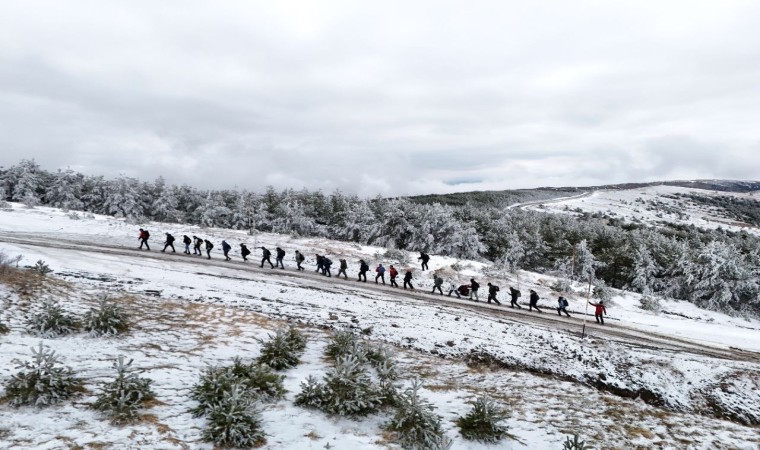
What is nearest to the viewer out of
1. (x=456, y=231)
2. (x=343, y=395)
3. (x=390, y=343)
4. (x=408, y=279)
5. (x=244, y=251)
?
(x=343, y=395)

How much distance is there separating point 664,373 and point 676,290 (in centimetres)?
2655

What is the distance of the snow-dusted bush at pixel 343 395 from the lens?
7.14 meters

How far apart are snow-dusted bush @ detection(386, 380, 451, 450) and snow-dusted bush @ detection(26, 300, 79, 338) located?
8.14 metres

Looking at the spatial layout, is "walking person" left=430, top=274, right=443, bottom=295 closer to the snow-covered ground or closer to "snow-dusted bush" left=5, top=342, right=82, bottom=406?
the snow-covered ground

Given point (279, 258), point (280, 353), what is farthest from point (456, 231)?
point (280, 353)

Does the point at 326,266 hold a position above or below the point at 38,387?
above

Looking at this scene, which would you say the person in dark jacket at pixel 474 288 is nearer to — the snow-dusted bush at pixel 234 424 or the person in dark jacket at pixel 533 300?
the person in dark jacket at pixel 533 300

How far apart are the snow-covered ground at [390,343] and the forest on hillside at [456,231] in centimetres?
763

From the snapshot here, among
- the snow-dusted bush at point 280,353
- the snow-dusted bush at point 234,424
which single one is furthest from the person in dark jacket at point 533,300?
the snow-dusted bush at point 234,424

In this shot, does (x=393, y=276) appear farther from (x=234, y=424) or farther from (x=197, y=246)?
(x=234, y=424)

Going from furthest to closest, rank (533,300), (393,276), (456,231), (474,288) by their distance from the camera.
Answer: (456,231)
(393,276)
(474,288)
(533,300)

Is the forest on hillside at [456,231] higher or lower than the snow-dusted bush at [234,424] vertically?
higher

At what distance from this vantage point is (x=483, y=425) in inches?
274

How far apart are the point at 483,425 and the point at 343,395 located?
8.44 feet
